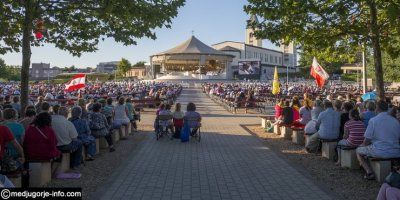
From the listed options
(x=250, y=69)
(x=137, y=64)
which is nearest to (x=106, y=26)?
(x=250, y=69)

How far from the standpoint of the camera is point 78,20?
11227 mm

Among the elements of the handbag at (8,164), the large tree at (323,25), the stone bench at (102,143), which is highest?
the large tree at (323,25)

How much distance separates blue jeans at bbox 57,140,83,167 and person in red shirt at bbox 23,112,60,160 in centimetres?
100

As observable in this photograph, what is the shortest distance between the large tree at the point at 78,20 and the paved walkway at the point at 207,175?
3311 millimetres

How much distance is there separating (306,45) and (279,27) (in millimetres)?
1236

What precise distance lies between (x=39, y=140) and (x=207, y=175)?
322cm

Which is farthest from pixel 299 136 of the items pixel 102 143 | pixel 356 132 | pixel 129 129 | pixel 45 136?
pixel 45 136

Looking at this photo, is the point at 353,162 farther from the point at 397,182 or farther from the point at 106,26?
the point at 106,26

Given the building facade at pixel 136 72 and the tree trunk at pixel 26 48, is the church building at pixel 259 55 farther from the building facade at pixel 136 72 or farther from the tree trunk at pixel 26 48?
the tree trunk at pixel 26 48

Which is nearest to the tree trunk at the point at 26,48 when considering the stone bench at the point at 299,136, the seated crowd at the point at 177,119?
the seated crowd at the point at 177,119

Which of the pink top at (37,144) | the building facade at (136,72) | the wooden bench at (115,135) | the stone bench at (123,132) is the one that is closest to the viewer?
the pink top at (37,144)

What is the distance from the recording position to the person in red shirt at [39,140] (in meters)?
7.83

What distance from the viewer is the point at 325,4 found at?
1151 centimetres

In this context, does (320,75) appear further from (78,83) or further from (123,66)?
(123,66)
